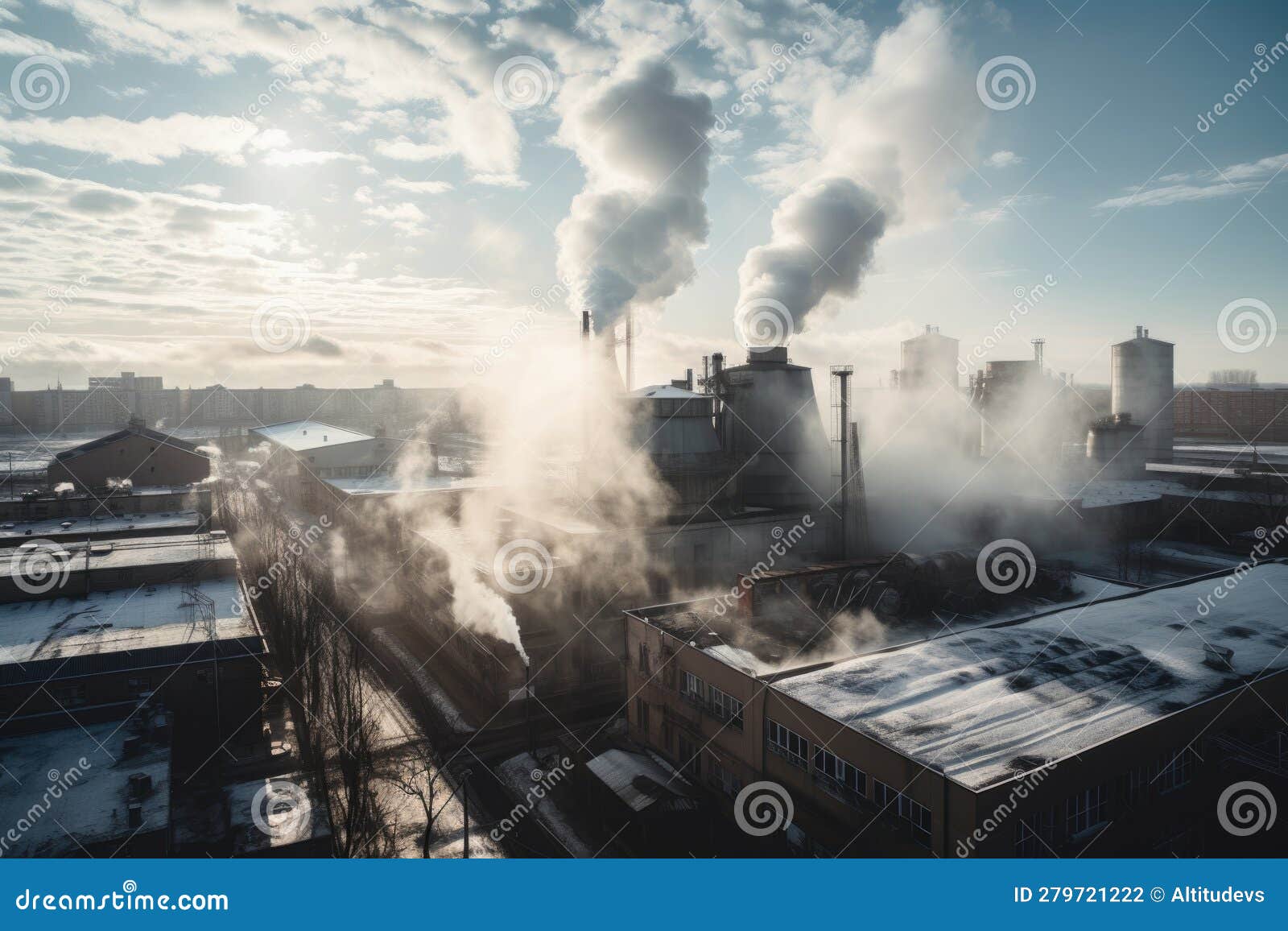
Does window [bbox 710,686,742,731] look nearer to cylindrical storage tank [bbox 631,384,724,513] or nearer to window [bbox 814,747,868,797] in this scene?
window [bbox 814,747,868,797]

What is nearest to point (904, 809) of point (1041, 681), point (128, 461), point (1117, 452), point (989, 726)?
point (989, 726)

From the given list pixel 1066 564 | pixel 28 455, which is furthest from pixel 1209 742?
pixel 28 455

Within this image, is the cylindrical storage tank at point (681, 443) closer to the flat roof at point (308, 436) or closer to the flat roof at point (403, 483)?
the flat roof at point (403, 483)

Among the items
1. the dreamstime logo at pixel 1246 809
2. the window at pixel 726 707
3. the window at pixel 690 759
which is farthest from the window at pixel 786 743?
the dreamstime logo at pixel 1246 809
